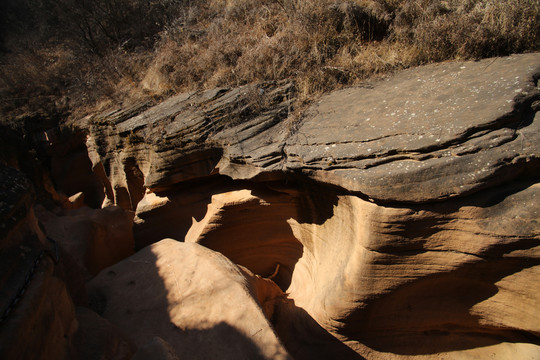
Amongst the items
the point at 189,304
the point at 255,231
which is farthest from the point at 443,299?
the point at 255,231

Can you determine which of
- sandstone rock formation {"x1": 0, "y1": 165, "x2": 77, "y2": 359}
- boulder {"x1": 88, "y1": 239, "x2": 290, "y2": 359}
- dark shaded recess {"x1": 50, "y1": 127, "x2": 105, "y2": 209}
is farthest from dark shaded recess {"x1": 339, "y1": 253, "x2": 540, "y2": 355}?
dark shaded recess {"x1": 50, "y1": 127, "x2": 105, "y2": 209}

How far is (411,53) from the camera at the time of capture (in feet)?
13.2

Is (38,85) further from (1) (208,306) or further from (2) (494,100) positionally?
(2) (494,100)

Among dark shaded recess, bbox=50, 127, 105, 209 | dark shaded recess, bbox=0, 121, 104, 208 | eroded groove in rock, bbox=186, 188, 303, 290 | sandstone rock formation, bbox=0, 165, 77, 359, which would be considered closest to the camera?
sandstone rock formation, bbox=0, 165, 77, 359

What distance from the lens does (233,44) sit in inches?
219

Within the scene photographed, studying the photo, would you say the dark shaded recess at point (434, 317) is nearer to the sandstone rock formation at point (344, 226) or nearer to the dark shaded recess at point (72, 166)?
the sandstone rock formation at point (344, 226)

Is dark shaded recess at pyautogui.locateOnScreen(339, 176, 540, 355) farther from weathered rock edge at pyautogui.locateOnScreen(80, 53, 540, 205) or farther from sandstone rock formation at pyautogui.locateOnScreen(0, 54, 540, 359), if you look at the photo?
weathered rock edge at pyautogui.locateOnScreen(80, 53, 540, 205)

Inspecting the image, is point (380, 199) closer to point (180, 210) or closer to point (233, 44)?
point (180, 210)

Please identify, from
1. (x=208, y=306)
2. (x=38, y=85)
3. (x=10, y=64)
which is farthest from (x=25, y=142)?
(x=208, y=306)

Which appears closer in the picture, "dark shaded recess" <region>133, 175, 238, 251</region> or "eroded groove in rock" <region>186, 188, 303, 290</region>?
"eroded groove in rock" <region>186, 188, 303, 290</region>

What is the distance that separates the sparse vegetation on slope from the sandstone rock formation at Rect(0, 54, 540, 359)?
18.1 inches

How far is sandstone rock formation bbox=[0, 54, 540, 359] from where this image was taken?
2.52 meters

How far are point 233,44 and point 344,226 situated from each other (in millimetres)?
3978

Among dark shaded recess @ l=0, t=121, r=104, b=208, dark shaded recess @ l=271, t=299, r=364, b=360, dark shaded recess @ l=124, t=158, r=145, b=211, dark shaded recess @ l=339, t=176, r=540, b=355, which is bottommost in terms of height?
dark shaded recess @ l=271, t=299, r=364, b=360
